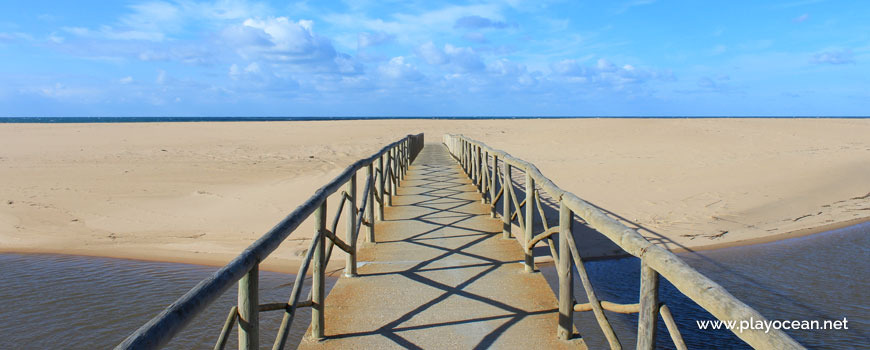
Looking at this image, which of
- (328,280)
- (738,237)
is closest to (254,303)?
(328,280)

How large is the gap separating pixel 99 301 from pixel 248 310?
213 inches

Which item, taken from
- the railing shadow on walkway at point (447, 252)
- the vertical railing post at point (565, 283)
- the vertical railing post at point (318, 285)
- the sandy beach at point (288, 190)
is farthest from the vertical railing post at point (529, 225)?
the sandy beach at point (288, 190)

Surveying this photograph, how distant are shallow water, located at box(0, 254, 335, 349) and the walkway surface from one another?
5.21 ft

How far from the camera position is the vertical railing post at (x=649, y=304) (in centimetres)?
214

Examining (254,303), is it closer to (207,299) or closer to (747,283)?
(207,299)

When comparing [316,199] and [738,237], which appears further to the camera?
[738,237]

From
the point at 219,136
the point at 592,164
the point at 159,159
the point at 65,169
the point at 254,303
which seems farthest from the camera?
the point at 219,136

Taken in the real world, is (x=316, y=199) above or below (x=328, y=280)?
above

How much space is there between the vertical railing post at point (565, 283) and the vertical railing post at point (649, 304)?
960 millimetres

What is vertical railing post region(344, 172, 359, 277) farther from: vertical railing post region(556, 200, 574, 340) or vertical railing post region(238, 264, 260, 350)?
vertical railing post region(238, 264, 260, 350)

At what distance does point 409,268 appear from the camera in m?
4.61

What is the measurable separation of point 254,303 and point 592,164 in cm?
1638

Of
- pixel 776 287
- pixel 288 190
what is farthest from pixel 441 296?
pixel 288 190

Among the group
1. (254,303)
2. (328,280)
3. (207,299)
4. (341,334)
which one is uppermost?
(207,299)
